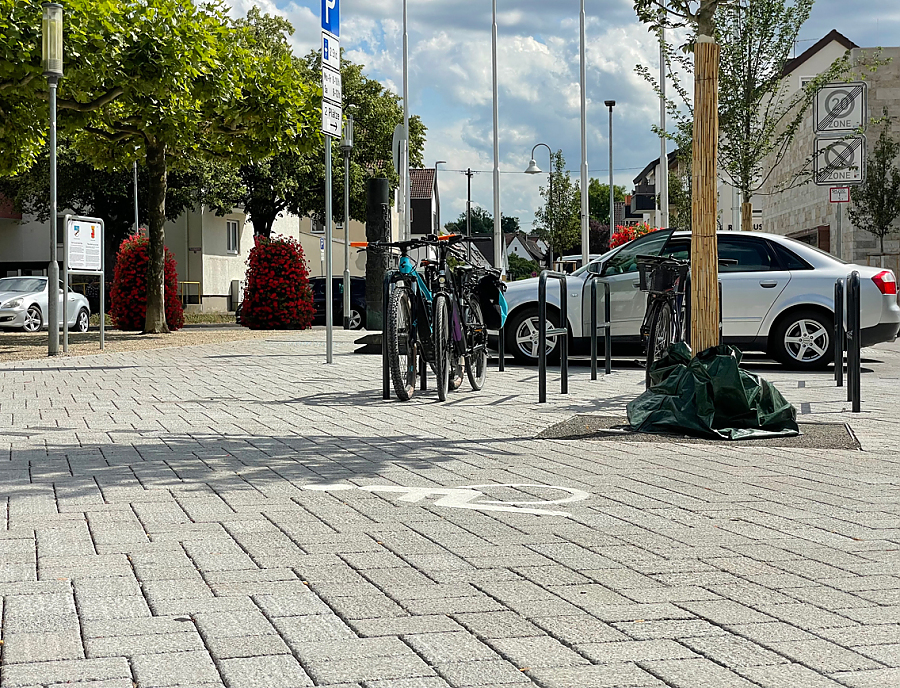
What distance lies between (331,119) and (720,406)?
313 inches

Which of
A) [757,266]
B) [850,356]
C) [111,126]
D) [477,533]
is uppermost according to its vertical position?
[111,126]

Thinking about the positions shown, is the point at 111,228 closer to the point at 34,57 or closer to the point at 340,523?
the point at 34,57

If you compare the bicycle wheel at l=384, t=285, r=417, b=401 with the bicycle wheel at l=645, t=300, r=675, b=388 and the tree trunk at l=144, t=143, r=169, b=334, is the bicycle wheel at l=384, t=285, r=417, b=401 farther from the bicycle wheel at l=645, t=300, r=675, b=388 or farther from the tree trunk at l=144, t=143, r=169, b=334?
the tree trunk at l=144, t=143, r=169, b=334

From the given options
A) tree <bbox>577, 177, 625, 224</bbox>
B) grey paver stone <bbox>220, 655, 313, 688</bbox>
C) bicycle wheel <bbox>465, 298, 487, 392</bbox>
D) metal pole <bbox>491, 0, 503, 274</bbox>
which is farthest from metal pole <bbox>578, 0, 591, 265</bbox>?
tree <bbox>577, 177, 625, 224</bbox>

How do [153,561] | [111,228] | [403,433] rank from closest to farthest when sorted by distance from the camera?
[153,561] → [403,433] → [111,228]

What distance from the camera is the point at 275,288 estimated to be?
25.9 m

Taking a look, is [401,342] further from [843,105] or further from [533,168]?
[533,168]

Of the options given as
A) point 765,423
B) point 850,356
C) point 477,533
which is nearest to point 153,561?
point 477,533

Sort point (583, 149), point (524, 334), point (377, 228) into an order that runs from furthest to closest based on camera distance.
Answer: point (583, 149), point (377, 228), point (524, 334)

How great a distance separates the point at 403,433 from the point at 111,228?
46.7 metres

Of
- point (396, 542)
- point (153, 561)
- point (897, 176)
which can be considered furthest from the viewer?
point (897, 176)

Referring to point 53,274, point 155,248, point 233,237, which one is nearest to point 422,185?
point 233,237

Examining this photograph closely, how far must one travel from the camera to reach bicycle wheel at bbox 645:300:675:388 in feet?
32.4

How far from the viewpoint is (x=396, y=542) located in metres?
4.59
